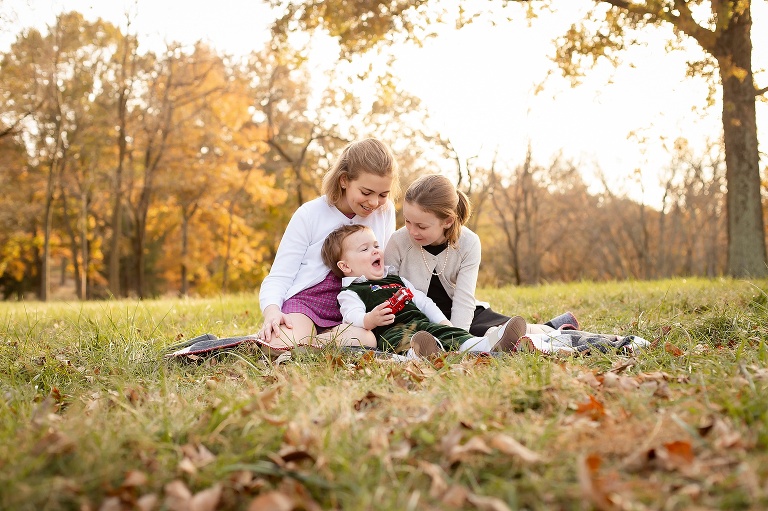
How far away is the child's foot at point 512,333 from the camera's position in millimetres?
3844

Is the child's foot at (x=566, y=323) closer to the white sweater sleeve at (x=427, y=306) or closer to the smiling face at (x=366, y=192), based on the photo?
the white sweater sleeve at (x=427, y=306)

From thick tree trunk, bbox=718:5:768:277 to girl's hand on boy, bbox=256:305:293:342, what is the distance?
816cm

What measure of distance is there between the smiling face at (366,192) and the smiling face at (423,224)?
0.20 meters

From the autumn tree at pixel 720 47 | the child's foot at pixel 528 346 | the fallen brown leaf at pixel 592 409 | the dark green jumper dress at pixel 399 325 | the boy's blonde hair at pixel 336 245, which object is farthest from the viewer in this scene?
the autumn tree at pixel 720 47

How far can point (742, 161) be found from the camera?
393 inches

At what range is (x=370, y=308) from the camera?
4.36 meters

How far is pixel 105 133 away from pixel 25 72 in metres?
3.16

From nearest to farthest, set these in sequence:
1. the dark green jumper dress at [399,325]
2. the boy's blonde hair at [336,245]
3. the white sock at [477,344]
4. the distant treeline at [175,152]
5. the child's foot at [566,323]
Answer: the white sock at [477,344] < the dark green jumper dress at [399,325] < the boy's blonde hair at [336,245] < the child's foot at [566,323] < the distant treeline at [175,152]

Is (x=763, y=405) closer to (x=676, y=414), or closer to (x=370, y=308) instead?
(x=676, y=414)

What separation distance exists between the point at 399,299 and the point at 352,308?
1.08 ft

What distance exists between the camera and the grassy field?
5.84ft

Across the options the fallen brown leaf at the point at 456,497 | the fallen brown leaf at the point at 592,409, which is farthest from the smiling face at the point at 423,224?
the fallen brown leaf at the point at 456,497

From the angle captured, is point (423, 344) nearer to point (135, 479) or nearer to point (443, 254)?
point (443, 254)

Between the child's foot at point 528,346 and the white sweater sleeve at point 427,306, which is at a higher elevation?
the white sweater sleeve at point 427,306
